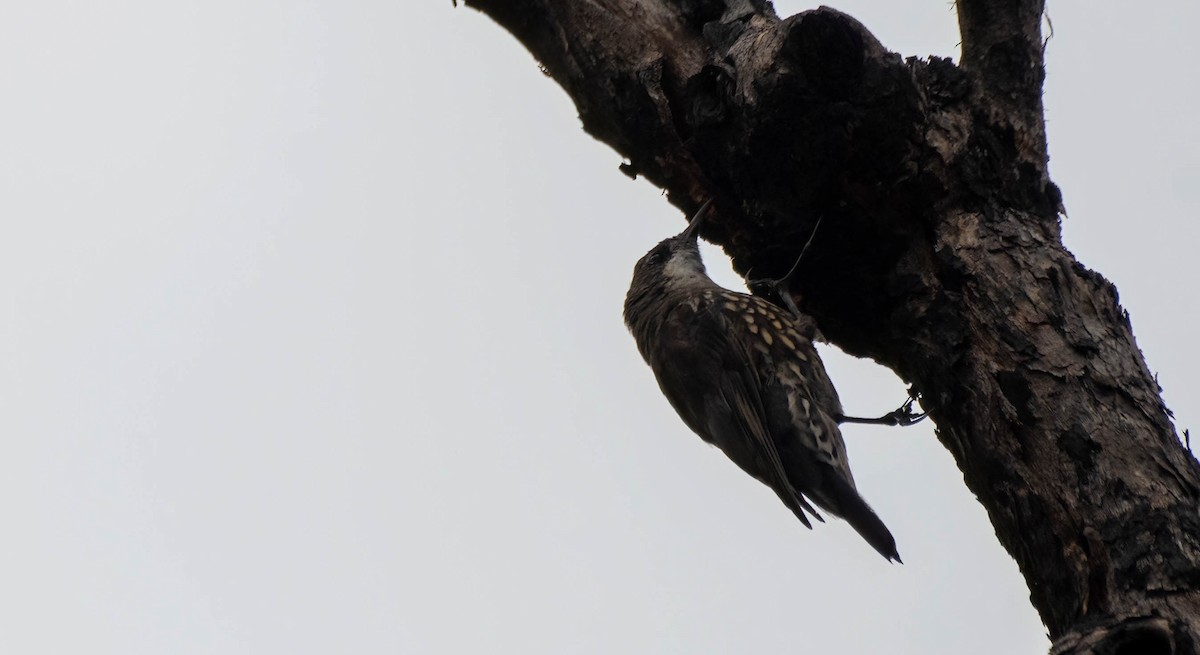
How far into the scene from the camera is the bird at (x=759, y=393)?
4.71 meters

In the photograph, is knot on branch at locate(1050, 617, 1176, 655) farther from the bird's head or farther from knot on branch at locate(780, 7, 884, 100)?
the bird's head

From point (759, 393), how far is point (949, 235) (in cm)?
165

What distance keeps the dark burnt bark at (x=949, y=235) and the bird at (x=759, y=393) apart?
2.37 ft

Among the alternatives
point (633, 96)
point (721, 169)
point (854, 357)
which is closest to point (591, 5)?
point (633, 96)

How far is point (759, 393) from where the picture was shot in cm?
493

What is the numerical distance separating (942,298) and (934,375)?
0.79 ft

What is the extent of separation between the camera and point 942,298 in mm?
3363

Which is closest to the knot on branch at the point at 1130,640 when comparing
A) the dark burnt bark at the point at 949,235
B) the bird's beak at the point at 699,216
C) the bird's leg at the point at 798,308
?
the dark burnt bark at the point at 949,235

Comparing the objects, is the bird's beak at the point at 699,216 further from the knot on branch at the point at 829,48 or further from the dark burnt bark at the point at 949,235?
the knot on branch at the point at 829,48

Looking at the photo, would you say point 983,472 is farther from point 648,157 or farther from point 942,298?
point 648,157

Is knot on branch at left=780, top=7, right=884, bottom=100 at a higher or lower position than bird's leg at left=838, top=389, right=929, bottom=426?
higher

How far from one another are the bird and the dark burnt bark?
72 centimetres

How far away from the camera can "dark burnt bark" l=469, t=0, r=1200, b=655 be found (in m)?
2.62

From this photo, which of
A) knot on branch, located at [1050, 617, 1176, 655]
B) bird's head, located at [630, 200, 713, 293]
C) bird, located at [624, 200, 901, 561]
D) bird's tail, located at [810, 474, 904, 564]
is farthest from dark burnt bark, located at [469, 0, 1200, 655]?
bird's head, located at [630, 200, 713, 293]
